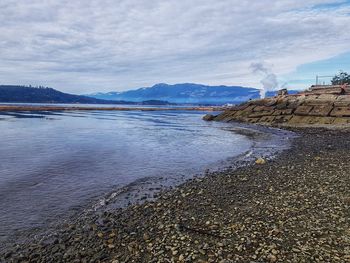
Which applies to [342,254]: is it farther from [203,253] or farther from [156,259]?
[156,259]

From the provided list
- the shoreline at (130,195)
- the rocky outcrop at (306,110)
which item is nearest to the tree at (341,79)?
the rocky outcrop at (306,110)

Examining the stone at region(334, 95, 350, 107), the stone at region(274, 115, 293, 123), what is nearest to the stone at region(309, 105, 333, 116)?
the stone at region(334, 95, 350, 107)

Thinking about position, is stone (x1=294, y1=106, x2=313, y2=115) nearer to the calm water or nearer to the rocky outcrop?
the rocky outcrop

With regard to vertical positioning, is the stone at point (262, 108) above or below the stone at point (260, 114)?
above

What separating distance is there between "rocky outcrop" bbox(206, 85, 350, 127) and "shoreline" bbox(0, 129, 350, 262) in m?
37.6

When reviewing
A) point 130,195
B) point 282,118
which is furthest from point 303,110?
point 130,195

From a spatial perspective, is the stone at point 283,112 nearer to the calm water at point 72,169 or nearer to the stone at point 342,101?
the stone at point 342,101

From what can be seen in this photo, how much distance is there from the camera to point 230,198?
14375 mm

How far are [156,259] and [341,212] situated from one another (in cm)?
735

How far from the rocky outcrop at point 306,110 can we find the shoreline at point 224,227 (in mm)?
37554

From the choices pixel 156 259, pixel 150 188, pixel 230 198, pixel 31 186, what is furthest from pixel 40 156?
pixel 156 259

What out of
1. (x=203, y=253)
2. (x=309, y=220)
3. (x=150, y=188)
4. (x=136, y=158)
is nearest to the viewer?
(x=203, y=253)

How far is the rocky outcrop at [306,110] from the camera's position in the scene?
50.4 m

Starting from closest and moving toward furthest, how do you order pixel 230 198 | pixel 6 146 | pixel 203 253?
pixel 203 253 → pixel 230 198 → pixel 6 146
